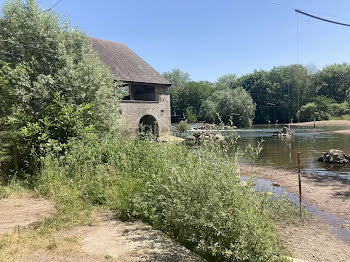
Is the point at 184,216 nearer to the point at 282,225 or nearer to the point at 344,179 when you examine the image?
the point at 282,225

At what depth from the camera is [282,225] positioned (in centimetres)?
577

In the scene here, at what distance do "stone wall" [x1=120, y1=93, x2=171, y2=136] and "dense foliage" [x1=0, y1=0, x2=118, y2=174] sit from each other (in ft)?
31.6

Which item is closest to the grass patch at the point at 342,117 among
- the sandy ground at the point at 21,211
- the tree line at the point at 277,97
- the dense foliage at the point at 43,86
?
the tree line at the point at 277,97

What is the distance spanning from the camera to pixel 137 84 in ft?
71.9

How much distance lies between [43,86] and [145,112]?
46.2 feet

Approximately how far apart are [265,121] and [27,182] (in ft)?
227

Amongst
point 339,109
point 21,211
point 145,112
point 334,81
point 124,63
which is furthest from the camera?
point 334,81

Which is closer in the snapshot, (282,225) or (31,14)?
(282,225)

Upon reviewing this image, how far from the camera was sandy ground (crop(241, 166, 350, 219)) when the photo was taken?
25.1 feet

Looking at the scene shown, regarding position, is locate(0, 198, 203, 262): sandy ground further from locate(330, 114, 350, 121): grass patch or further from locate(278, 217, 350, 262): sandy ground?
locate(330, 114, 350, 121): grass patch

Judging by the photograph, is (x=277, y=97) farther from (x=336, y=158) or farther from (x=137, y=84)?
(x=336, y=158)

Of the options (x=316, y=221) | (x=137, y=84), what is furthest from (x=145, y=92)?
(x=316, y=221)

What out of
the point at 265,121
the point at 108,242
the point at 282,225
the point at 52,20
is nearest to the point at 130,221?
the point at 108,242

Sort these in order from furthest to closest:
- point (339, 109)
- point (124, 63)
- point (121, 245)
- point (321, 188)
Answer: point (339, 109) → point (124, 63) → point (321, 188) → point (121, 245)
